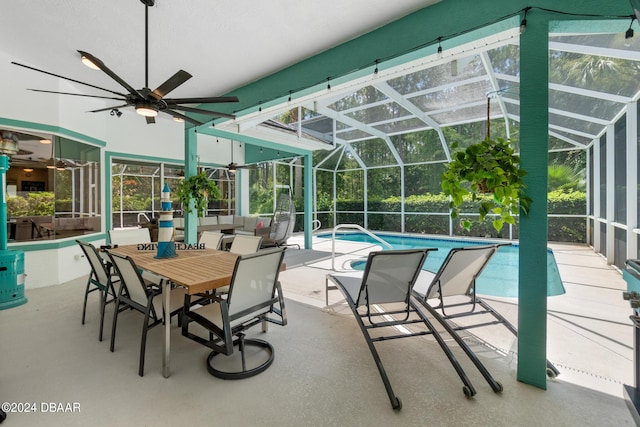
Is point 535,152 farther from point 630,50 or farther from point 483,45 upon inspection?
point 630,50

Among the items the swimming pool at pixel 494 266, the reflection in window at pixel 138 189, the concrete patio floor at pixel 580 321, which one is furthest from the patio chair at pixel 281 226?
the swimming pool at pixel 494 266

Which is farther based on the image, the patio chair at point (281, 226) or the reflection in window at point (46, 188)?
→ the patio chair at point (281, 226)

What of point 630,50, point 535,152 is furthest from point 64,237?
point 630,50

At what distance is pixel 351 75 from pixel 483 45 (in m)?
1.30

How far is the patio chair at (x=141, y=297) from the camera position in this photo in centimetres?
216

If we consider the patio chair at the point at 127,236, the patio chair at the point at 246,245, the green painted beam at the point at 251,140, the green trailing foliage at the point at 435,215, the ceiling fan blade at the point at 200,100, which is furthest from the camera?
the green trailing foliage at the point at 435,215

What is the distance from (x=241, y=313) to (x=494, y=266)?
21.3ft

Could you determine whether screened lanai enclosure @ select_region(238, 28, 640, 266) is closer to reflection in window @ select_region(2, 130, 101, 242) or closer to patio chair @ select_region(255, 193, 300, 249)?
patio chair @ select_region(255, 193, 300, 249)

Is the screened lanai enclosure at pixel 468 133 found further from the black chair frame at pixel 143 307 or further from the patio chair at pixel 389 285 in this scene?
the black chair frame at pixel 143 307

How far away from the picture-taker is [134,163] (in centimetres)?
737

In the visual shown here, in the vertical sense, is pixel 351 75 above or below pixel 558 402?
above

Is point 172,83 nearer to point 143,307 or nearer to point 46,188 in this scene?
point 143,307

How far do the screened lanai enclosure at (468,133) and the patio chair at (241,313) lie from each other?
1.79 metres

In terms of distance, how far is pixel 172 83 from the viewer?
8.17 feet
